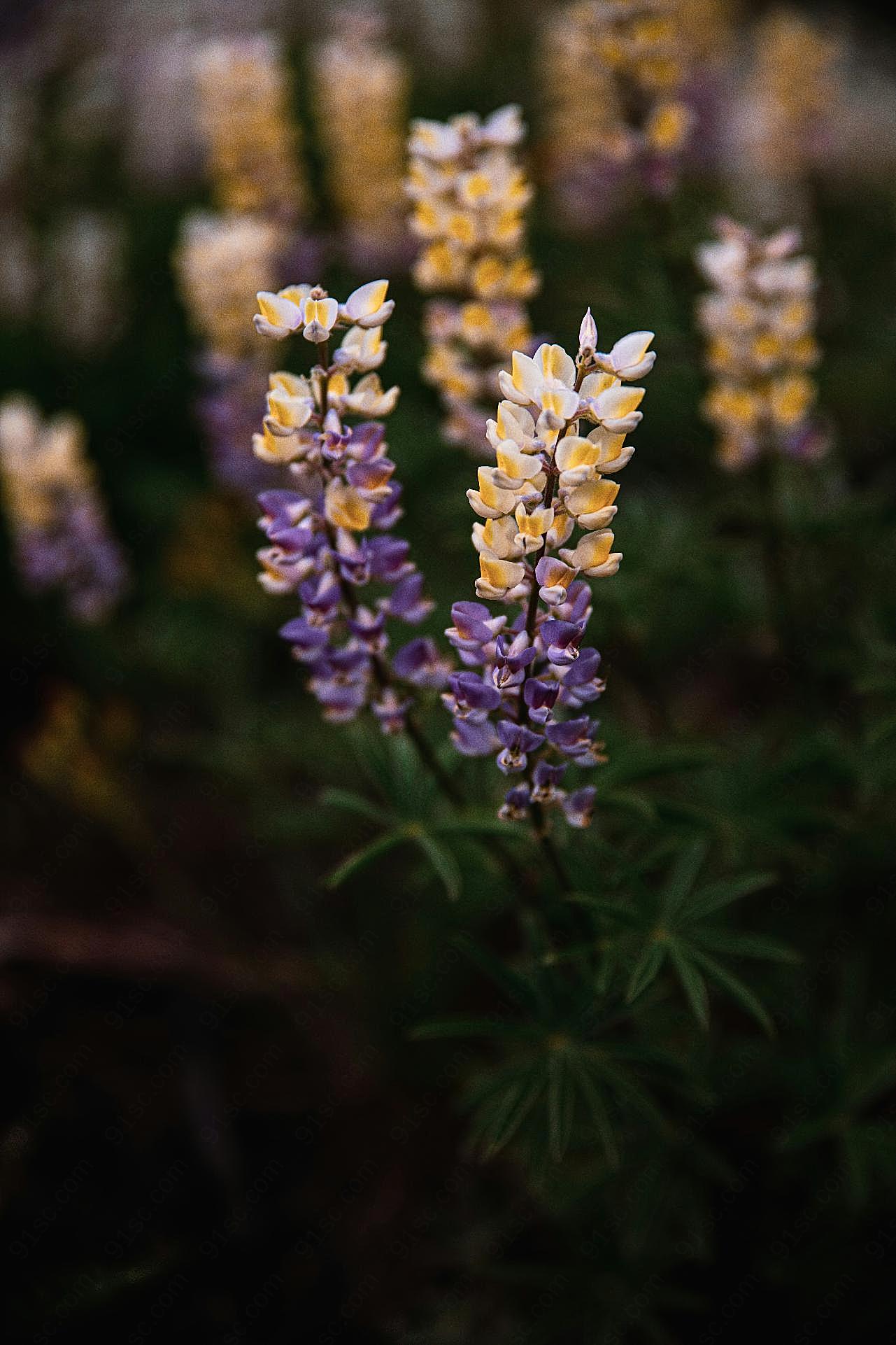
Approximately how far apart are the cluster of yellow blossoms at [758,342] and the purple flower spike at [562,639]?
1.26 meters

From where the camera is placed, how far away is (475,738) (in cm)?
182

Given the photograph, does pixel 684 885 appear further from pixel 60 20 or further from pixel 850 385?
pixel 60 20

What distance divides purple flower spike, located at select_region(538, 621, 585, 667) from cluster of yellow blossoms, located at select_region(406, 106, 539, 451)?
3.09 ft

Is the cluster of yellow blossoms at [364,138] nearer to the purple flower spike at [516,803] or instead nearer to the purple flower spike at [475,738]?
the purple flower spike at [475,738]

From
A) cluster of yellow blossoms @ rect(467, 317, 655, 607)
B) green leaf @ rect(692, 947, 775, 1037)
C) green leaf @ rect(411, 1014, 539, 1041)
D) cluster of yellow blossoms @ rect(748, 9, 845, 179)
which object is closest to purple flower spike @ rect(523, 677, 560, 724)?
cluster of yellow blossoms @ rect(467, 317, 655, 607)

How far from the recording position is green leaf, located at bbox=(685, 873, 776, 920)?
6.73ft

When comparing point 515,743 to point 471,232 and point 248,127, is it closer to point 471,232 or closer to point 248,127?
point 471,232

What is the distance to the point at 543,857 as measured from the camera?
79.5 inches

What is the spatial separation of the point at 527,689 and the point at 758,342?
132cm

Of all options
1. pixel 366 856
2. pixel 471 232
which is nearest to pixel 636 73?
pixel 471 232

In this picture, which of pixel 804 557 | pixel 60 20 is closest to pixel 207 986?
pixel 804 557

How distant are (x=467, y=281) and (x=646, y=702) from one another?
1211mm

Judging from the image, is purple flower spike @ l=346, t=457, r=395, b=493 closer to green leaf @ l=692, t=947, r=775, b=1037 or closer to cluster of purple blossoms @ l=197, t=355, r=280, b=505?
green leaf @ l=692, t=947, r=775, b=1037

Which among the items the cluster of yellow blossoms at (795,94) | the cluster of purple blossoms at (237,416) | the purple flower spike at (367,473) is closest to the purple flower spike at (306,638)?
the purple flower spike at (367,473)
